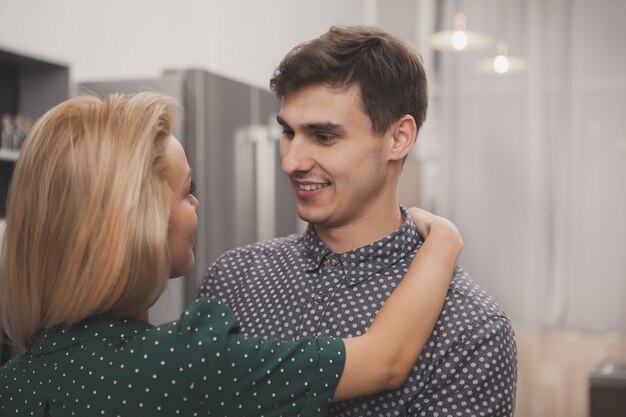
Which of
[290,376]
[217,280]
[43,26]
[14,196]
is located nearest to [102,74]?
[43,26]

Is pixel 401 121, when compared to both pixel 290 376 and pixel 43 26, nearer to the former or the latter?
pixel 290 376

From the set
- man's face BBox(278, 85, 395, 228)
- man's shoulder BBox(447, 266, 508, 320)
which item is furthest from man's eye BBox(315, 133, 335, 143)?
man's shoulder BBox(447, 266, 508, 320)

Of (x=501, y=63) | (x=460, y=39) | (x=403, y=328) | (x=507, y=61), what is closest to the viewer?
(x=403, y=328)

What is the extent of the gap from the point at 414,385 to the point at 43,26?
2498mm

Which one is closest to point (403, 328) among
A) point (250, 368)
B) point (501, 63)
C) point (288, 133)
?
point (250, 368)

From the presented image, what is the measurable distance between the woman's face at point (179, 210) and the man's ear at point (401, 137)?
1.47 feet

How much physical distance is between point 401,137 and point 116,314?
0.67 m

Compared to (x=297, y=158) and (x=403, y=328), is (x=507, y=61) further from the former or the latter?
(x=403, y=328)

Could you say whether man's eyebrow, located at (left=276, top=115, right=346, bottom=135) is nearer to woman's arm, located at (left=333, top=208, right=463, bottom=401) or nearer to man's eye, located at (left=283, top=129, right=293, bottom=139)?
man's eye, located at (left=283, top=129, right=293, bottom=139)

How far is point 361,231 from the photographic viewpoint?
1481mm

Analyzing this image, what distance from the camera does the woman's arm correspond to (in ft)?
3.66

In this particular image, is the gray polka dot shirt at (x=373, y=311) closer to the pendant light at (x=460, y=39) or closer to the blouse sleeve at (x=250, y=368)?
the blouse sleeve at (x=250, y=368)

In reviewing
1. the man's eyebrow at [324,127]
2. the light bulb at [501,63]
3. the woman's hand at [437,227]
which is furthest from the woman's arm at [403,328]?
the light bulb at [501,63]

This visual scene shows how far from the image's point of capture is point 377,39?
1458 mm
